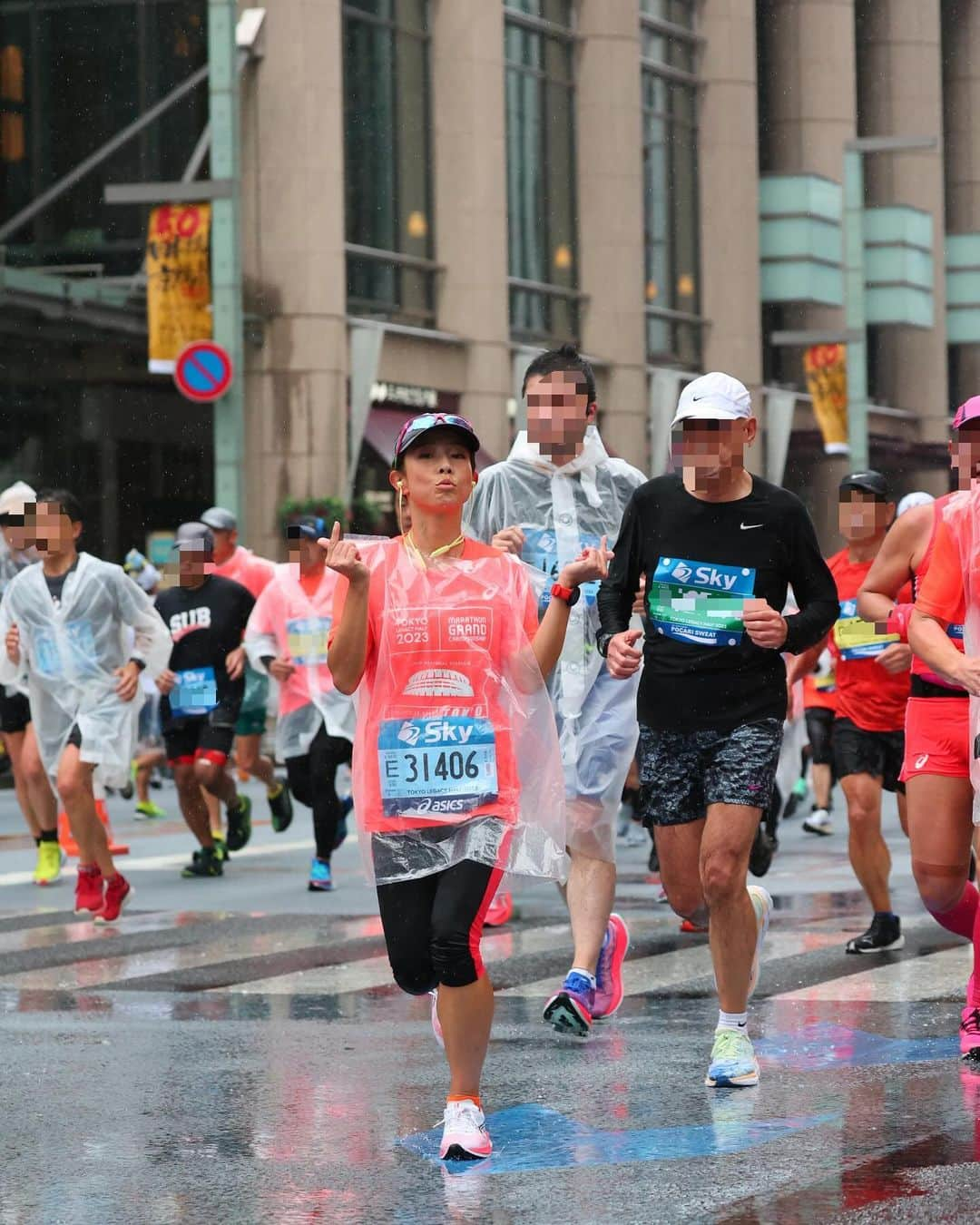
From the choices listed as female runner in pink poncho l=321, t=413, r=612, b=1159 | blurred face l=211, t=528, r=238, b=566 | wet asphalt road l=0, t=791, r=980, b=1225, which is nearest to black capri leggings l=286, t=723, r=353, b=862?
wet asphalt road l=0, t=791, r=980, b=1225

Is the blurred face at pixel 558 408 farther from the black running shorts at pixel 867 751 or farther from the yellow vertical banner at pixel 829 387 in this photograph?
the yellow vertical banner at pixel 829 387

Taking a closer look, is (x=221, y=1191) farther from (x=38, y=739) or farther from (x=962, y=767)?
(x=38, y=739)

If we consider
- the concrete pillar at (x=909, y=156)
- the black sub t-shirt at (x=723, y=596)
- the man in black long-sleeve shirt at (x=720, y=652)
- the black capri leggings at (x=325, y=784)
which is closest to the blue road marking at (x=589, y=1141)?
the man in black long-sleeve shirt at (x=720, y=652)

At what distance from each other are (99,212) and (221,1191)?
2592cm

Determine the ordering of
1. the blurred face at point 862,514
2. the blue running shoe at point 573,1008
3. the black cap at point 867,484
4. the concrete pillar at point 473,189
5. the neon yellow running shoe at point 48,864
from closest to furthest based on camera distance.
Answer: the blue running shoe at point 573,1008 → the black cap at point 867,484 → the blurred face at point 862,514 → the neon yellow running shoe at point 48,864 → the concrete pillar at point 473,189

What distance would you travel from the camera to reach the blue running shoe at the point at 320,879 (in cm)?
1294

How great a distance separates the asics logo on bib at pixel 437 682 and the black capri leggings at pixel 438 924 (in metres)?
0.42

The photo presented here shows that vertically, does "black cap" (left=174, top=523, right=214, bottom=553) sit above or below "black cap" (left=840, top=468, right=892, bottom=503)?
below

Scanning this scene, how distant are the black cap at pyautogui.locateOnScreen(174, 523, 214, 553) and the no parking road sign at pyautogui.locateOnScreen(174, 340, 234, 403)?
7.11 metres

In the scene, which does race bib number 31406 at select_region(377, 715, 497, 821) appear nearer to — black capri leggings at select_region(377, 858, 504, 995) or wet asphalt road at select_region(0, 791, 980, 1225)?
black capri leggings at select_region(377, 858, 504, 995)

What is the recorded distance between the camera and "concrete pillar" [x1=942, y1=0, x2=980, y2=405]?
5206 cm

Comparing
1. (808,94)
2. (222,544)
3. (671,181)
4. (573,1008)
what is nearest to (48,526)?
(222,544)

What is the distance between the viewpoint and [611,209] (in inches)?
1468

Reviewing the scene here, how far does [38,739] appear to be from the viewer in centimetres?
1194
